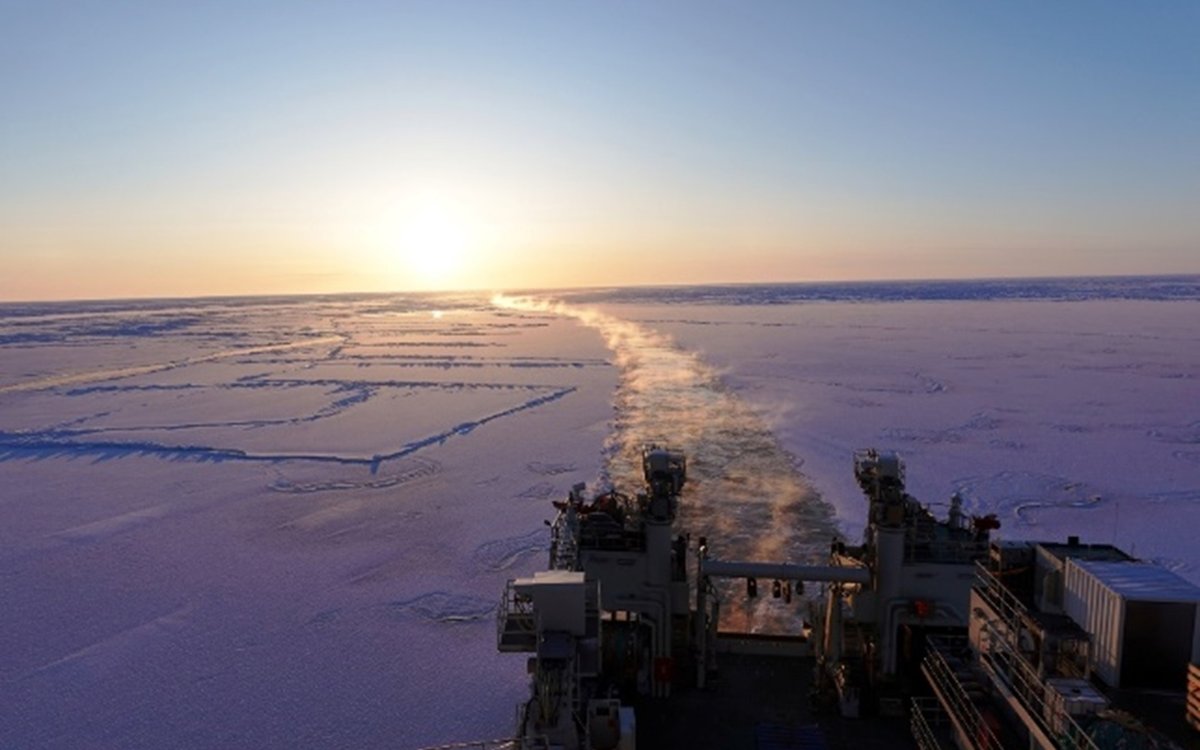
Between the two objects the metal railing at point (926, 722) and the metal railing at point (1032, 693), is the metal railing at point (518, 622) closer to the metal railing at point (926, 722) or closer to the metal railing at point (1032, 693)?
the metal railing at point (1032, 693)

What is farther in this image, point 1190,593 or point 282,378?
point 282,378

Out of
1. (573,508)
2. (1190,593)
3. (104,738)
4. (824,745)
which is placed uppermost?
(1190,593)

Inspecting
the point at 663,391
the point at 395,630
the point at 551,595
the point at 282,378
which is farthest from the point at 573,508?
the point at 282,378

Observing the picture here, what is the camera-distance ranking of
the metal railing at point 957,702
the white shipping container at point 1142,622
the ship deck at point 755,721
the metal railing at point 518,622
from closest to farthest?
the white shipping container at point 1142,622, the metal railing at point 957,702, the metal railing at point 518,622, the ship deck at point 755,721

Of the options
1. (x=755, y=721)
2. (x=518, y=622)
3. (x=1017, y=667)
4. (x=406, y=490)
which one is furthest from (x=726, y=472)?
(x=518, y=622)

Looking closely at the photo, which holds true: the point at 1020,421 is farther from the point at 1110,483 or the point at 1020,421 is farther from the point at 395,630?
the point at 395,630

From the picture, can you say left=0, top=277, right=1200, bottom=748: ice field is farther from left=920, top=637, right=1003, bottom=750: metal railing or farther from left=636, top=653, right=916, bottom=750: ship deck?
left=920, top=637, right=1003, bottom=750: metal railing

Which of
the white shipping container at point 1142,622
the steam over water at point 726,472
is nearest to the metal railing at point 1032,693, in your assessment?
the white shipping container at point 1142,622
